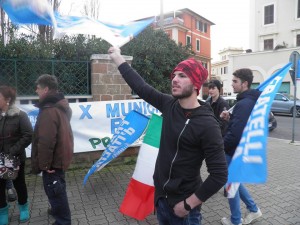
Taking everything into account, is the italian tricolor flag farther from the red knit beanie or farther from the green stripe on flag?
the red knit beanie

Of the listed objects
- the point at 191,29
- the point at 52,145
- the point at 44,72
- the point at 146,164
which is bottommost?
the point at 146,164

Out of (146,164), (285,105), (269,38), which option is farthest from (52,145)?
(269,38)

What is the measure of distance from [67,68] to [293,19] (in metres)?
35.6

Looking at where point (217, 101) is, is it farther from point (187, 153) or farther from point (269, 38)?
point (269, 38)

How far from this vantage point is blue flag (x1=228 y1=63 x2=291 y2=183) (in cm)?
274

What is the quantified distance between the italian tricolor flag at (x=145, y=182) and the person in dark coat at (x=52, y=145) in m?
0.87

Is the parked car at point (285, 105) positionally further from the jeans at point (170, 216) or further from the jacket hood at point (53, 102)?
the jeans at point (170, 216)

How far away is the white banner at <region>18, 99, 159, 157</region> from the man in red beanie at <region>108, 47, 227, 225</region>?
3794 millimetres

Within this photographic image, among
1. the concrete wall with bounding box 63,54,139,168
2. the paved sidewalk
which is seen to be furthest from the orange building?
the paved sidewalk

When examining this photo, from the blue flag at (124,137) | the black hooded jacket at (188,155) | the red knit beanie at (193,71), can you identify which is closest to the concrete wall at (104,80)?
the blue flag at (124,137)

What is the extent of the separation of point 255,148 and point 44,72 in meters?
4.64

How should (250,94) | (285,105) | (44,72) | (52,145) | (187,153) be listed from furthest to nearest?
(285,105) → (44,72) → (250,94) → (52,145) → (187,153)

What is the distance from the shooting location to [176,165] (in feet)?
7.19

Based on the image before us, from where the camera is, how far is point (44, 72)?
6.01 metres
